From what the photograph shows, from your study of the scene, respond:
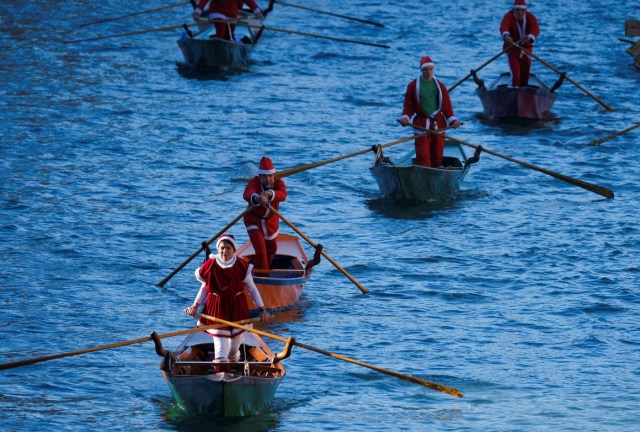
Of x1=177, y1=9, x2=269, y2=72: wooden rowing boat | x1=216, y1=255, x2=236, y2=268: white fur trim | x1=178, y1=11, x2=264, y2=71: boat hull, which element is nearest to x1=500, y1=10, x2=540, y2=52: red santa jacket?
x1=177, y1=9, x2=269, y2=72: wooden rowing boat

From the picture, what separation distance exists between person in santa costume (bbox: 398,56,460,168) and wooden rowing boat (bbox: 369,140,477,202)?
31 centimetres

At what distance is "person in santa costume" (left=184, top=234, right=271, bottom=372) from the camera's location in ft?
47.9

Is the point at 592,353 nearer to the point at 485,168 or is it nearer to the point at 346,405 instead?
the point at 346,405

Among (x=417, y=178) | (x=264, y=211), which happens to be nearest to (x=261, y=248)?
(x=264, y=211)

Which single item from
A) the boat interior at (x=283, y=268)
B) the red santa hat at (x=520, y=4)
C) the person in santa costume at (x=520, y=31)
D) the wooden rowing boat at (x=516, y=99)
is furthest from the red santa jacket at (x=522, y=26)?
the boat interior at (x=283, y=268)

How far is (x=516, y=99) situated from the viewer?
28906 millimetres

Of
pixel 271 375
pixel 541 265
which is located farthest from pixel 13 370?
pixel 541 265

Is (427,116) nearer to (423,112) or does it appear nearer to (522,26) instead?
(423,112)

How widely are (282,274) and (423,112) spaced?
5.14 m

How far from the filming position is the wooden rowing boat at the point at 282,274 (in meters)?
17.6

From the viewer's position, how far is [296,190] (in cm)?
2505

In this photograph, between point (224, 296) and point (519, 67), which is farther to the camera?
point (519, 67)

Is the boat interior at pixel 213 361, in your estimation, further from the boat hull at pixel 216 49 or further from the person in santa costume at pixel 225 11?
the boat hull at pixel 216 49

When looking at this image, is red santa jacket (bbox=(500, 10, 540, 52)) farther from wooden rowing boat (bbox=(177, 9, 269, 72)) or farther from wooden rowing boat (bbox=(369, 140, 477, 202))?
wooden rowing boat (bbox=(177, 9, 269, 72))
